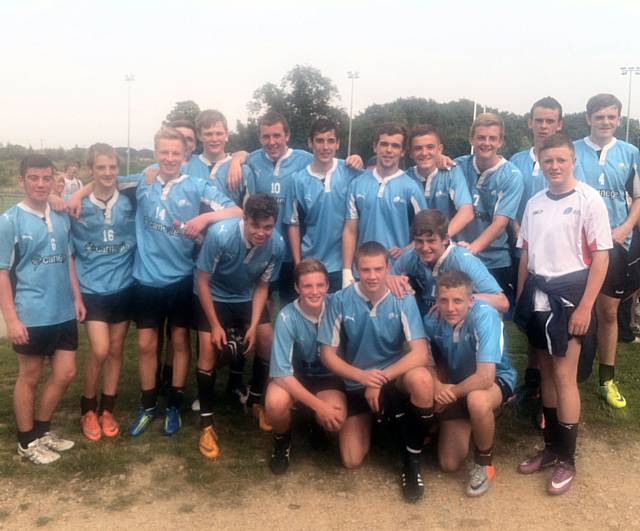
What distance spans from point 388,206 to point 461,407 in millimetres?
1770

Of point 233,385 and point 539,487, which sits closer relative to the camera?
point 539,487

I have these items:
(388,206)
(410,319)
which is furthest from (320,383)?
(388,206)

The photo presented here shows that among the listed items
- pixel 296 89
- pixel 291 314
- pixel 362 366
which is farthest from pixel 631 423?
pixel 296 89

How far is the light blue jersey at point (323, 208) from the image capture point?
5445 millimetres

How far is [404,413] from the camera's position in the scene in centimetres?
430

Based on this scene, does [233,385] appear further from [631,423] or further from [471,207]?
[631,423]

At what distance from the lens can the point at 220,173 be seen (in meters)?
5.75

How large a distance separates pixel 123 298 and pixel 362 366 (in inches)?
77.7

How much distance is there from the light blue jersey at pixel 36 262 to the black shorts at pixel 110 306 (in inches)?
8.8

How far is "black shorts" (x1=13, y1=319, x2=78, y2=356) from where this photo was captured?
442cm

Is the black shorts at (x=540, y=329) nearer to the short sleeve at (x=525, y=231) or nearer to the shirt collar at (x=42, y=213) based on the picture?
the short sleeve at (x=525, y=231)

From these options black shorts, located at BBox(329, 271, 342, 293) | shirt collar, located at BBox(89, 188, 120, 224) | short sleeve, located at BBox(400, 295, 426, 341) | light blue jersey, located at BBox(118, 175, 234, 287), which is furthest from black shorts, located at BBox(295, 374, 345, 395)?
shirt collar, located at BBox(89, 188, 120, 224)

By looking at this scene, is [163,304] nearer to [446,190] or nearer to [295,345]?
[295,345]

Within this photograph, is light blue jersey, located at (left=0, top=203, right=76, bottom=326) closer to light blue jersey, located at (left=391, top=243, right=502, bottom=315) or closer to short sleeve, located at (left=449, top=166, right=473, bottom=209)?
light blue jersey, located at (left=391, top=243, right=502, bottom=315)
